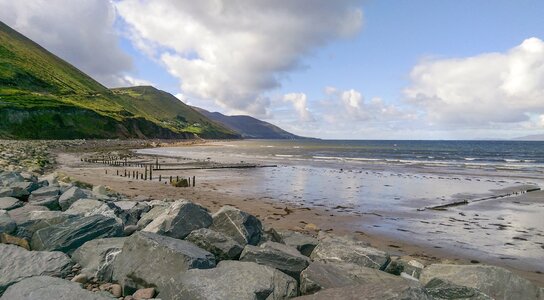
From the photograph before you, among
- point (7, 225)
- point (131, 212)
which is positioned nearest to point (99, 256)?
point (7, 225)

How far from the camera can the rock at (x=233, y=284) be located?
5750 mm

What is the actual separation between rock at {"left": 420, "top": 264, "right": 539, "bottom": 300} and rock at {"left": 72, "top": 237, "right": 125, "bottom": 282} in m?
6.16

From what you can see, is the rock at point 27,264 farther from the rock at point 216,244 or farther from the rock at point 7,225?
the rock at point 216,244

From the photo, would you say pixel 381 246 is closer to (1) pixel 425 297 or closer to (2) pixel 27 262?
(1) pixel 425 297

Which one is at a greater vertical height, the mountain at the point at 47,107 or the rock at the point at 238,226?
the mountain at the point at 47,107

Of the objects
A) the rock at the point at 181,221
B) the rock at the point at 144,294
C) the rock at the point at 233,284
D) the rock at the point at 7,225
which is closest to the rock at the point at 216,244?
the rock at the point at 181,221

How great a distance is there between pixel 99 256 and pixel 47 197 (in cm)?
792

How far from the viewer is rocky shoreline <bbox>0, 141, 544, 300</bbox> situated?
19.1 feet

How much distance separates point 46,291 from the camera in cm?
556

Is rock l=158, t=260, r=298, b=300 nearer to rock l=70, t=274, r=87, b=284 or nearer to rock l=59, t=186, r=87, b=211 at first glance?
rock l=70, t=274, r=87, b=284

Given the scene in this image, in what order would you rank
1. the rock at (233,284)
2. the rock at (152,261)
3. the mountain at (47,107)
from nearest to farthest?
the rock at (233,284), the rock at (152,261), the mountain at (47,107)

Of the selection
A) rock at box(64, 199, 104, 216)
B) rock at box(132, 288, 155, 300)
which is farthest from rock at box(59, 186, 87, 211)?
rock at box(132, 288, 155, 300)

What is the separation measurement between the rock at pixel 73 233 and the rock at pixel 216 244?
77.5 inches

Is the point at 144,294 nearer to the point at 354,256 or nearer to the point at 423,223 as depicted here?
the point at 354,256
